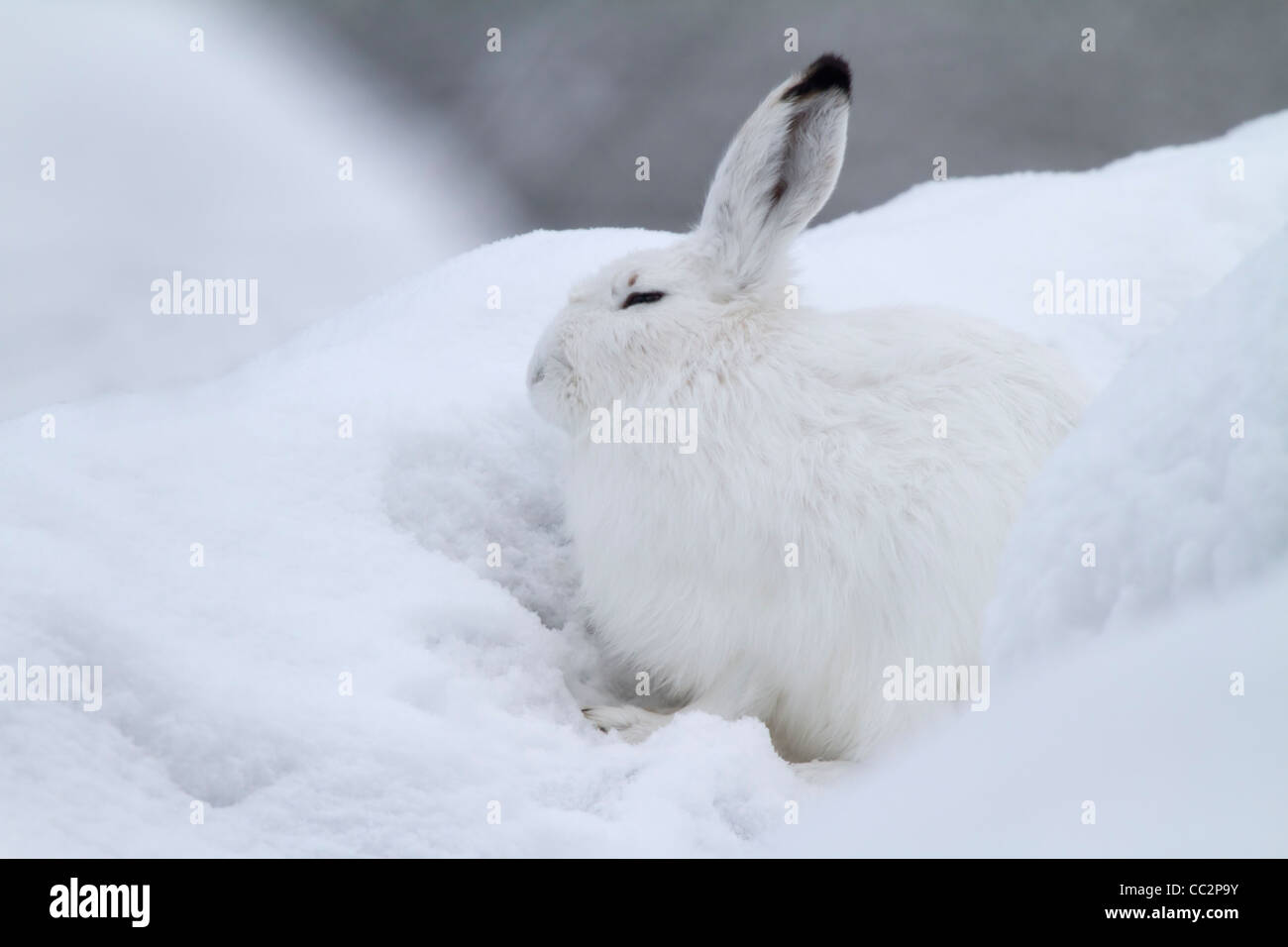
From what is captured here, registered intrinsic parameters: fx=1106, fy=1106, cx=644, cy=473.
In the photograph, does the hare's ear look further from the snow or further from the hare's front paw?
the hare's front paw

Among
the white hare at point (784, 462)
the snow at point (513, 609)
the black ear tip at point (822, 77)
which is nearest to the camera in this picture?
the snow at point (513, 609)

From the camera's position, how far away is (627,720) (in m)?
1.10

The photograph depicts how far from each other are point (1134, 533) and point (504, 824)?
1.64 feet

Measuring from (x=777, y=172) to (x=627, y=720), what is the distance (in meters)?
0.64

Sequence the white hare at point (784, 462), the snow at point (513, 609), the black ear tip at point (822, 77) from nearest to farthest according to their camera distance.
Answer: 1. the snow at point (513, 609)
2. the white hare at point (784, 462)
3. the black ear tip at point (822, 77)

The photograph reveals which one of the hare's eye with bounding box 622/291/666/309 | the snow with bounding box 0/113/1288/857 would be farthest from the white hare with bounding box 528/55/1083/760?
the snow with bounding box 0/113/1288/857

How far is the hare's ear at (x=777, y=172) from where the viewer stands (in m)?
1.23

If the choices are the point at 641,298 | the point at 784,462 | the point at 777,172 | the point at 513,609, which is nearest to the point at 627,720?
the point at 513,609

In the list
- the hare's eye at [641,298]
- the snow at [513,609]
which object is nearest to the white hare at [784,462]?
the hare's eye at [641,298]

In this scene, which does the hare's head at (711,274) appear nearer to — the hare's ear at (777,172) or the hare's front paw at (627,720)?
the hare's ear at (777,172)

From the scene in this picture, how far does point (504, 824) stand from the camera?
79 centimetres

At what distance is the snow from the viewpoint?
0.33 meters

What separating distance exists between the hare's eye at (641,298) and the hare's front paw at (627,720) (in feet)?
1.54

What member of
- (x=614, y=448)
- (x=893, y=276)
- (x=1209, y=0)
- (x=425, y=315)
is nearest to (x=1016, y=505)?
(x=614, y=448)
